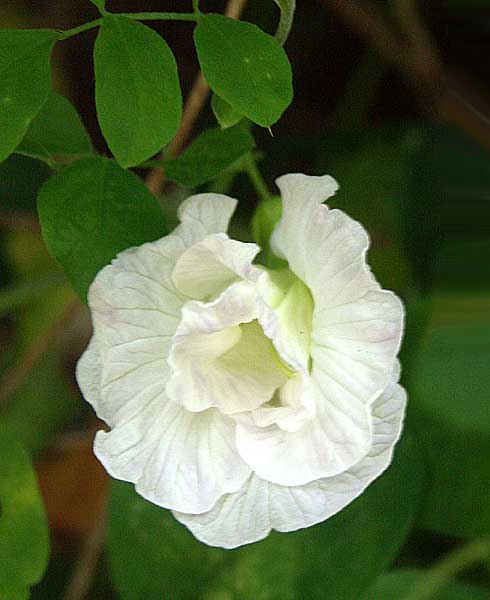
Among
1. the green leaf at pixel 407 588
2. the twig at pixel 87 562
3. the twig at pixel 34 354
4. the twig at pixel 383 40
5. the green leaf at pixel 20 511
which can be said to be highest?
the twig at pixel 383 40

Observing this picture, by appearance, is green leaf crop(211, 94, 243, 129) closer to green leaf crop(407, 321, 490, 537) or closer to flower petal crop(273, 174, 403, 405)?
flower petal crop(273, 174, 403, 405)

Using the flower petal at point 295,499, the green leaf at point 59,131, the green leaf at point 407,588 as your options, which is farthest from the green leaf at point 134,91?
the green leaf at point 407,588

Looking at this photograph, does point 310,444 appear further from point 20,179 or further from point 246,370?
point 20,179

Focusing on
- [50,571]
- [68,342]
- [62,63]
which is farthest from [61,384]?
[62,63]

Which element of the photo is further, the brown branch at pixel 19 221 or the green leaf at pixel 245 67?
the brown branch at pixel 19 221

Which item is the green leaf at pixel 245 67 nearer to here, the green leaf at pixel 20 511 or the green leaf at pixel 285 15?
the green leaf at pixel 285 15

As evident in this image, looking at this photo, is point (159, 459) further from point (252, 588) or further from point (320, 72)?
point (320, 72)
